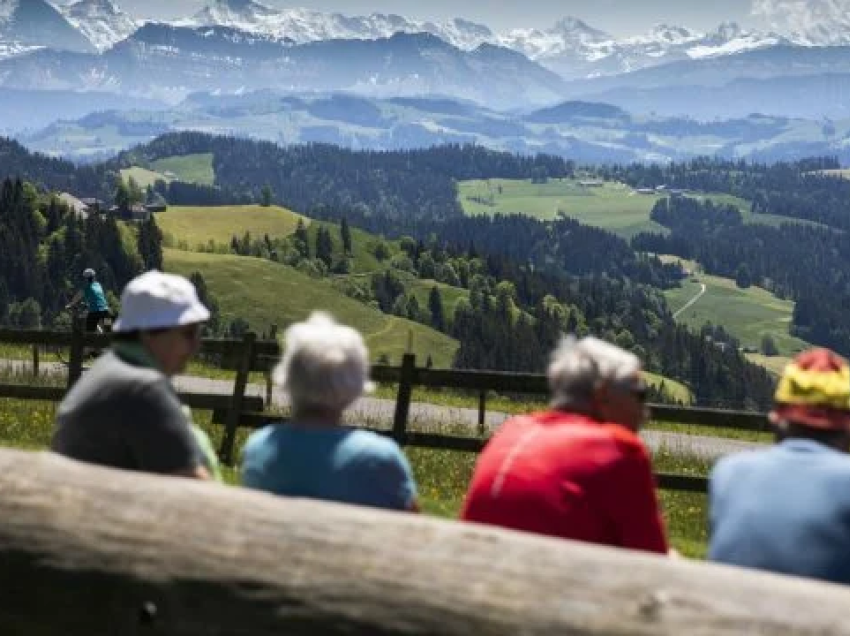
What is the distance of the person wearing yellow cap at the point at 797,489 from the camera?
15.1 feet

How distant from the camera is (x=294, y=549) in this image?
326cm

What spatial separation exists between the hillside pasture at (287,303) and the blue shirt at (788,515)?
523 ft

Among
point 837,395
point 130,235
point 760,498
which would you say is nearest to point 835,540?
point 760,498

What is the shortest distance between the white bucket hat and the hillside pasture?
158302mm

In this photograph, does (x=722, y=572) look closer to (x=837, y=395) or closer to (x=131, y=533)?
(x=131, y=533)

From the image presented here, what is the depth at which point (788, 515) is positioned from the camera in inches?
185

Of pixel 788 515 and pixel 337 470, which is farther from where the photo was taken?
pixel 337 470

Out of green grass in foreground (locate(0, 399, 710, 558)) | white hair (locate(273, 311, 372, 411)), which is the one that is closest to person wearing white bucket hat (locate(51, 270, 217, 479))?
white hair (locate(273, 311, 372, 411))

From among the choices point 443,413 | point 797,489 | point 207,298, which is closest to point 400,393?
point 797,489

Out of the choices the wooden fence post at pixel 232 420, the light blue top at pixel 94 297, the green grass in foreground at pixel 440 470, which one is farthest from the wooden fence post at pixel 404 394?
the light blue top at pixel 94 297

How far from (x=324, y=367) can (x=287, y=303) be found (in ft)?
583

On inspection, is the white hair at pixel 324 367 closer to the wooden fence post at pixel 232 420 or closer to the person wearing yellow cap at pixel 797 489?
the person wearing yellow cap at pixel 797 489

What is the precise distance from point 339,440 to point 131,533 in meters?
1.82

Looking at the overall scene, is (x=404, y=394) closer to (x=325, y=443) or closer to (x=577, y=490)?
(x=325, y=443)
